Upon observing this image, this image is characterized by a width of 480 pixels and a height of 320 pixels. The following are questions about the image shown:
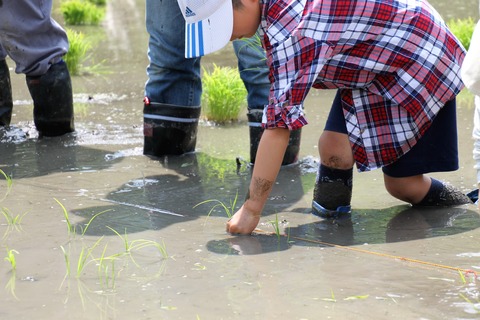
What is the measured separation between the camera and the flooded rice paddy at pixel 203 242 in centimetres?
233

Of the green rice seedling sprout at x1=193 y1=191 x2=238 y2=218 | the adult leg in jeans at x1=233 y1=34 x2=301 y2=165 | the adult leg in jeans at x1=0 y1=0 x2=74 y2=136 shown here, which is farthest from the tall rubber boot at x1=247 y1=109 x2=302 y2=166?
the adult leg in jeans at x1=0 y1=0 x2=74 y2=136

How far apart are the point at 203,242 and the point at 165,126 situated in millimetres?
1351

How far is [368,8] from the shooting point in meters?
3.02

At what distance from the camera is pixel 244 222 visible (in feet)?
9.82

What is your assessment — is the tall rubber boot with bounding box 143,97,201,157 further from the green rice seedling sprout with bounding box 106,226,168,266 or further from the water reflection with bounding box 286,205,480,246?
the green rice seedling sprout with bounding box 106,226,168,266

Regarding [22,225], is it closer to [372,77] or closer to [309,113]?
[372,77]

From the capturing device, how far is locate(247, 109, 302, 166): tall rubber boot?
3992 mm

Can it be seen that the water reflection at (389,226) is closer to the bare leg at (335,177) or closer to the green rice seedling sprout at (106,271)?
the bare leg at (335,177)

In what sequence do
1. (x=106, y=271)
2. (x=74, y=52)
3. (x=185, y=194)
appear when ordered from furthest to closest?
(x=74, y=52) → (x=185, y=194) → (x=106, y=271)

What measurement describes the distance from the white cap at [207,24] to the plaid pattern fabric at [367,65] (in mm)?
143

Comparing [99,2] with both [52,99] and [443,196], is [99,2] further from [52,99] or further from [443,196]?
[443,196]

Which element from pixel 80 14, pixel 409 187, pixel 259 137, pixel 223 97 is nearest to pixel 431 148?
pixel 409 187

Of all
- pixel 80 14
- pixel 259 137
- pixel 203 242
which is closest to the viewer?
pixel 203 242

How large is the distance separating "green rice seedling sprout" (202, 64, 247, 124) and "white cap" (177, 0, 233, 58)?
179 cm
